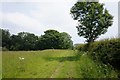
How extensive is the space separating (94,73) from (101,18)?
79.9 feet

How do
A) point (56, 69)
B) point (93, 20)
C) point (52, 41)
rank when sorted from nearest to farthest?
point (56, 69), point (93, 20), point (52, 41)

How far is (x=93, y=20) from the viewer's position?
3900 cm

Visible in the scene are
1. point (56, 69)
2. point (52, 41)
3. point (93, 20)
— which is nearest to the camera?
point (56, 69)

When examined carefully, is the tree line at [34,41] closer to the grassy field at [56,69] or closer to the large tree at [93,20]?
the large tree at [93,20]

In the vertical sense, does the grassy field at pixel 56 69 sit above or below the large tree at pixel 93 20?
below

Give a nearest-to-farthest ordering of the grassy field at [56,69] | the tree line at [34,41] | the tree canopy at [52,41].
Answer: the grassy field at [56,69] < the tree line at [34,41] < the tree canopy at [52,41]

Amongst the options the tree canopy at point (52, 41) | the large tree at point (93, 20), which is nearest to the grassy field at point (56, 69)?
the large tree at point (93, 20)

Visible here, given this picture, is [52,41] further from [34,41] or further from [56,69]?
[56,69]

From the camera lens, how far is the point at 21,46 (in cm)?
10631

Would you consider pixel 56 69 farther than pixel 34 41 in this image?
No

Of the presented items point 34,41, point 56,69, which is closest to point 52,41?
point 34,41

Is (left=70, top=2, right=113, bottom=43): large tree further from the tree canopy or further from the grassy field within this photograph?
the tree canopy

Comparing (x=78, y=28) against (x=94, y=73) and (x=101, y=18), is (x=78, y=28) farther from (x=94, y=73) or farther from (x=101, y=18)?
(x=94, y=73)

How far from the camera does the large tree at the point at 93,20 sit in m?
38.9
